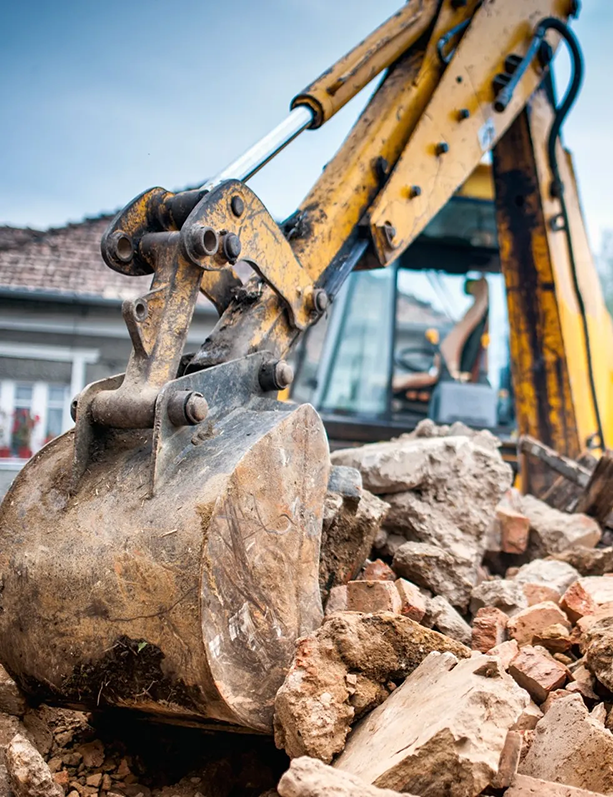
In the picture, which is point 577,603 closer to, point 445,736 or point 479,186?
point 445,736

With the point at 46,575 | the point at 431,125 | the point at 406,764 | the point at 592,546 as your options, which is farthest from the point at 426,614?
the point at 431,125

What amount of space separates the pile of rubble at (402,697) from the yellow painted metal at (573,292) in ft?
6.24

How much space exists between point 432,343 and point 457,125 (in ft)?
12.1

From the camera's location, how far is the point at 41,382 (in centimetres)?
831

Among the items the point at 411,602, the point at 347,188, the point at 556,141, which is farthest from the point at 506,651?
the point at 556,141

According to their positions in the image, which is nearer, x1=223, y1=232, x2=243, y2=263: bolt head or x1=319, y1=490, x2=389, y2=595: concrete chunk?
x1=223, y1=232, x2=243, y2=263: bolt head

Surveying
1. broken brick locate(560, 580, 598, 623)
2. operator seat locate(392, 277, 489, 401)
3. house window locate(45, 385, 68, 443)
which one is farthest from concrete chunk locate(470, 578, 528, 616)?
house window locate(45, 385, 68, 443)

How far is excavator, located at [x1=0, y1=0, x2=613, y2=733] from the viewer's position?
6.23 ft

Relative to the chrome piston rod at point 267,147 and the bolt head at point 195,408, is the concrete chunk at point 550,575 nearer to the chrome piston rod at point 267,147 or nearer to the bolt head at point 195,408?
the bolt head at point 195,408

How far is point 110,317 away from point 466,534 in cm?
658

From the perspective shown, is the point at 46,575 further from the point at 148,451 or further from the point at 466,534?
the point at 466,534

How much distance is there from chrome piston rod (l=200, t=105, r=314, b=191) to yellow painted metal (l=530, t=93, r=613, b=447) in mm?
2232

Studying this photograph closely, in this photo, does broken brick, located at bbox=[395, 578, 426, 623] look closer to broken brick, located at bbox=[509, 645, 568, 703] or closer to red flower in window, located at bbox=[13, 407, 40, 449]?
broken brick, located at bbox=[509, 645, 568, 703]

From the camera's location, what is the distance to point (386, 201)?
3264 mm
